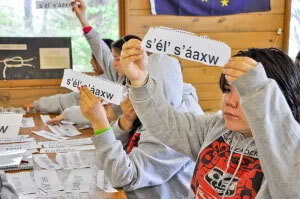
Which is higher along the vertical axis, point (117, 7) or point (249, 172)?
point (117, 7)

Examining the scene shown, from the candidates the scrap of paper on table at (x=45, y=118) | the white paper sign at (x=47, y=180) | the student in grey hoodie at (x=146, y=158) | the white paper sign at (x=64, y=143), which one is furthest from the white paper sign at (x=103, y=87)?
the scrap of paper on table at (x=45, y=118)

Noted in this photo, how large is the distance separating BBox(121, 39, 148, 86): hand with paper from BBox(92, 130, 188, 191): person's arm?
182mm

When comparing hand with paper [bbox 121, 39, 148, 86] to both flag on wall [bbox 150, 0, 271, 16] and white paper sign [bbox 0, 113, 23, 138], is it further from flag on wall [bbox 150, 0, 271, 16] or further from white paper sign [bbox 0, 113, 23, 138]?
flag on wall [bbox 150, 0, 271, 16]

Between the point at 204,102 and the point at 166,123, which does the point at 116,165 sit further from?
the point at 204,102

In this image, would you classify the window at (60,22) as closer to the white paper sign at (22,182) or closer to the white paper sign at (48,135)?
the white paper sign at (48,135)

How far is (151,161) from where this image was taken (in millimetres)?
1336

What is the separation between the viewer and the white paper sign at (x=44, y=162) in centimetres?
147

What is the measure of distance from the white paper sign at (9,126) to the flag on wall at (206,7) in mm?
1834

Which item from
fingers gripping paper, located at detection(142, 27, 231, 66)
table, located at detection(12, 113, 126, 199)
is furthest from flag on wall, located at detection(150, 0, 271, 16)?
fingers gripping paper, located at detection(142, 27, 231, 66)

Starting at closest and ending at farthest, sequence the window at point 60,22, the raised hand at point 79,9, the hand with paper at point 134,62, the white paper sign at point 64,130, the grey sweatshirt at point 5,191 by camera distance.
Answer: the grey sweatshirt at point 5,191 < the hand with paper at point 134,62 < the white paper sign at point 64,130 < the raised hand at point 79,9 < the window at point 60,22

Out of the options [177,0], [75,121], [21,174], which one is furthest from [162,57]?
[177,0]

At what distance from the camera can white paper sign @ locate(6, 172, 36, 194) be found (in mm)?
1229

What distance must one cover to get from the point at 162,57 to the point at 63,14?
5.67 ft

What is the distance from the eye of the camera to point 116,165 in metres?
1.16
